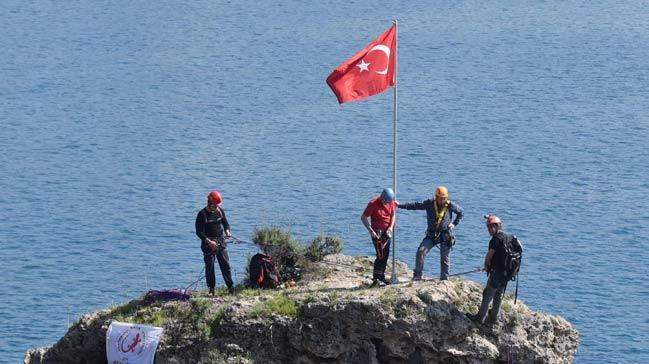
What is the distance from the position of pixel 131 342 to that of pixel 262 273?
129 inches

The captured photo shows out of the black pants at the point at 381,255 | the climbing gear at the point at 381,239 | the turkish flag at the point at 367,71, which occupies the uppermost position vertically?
the turkish flag at the point at 367,71

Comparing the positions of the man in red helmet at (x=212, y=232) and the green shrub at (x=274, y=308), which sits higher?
the man in red helmet at (x=212, y=232)

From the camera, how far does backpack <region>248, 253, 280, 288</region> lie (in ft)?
95.1

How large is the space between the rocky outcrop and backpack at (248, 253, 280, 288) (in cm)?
109

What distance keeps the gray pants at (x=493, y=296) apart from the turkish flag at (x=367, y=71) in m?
4.89

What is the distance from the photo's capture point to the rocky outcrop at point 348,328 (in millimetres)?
26938

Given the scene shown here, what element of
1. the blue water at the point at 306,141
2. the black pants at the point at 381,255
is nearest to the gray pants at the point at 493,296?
the black pants at the point at 381,255

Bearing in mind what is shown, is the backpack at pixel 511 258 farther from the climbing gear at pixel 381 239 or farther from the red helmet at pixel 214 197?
the red helmet at pixel 214 197

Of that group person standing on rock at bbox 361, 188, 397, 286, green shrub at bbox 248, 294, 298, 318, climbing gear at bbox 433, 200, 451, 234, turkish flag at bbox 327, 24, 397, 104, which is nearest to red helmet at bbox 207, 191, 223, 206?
green shrub at bbox 248, 294, 298, 318

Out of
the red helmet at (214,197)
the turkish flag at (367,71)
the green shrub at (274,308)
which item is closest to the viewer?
the green shrub at (274,308)

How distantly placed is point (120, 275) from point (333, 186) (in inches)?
457

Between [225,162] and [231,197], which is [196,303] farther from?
[225,162]

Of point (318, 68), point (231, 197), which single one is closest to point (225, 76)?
point (318, 68)

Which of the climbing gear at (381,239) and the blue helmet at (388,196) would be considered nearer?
the blue helmet at (388,196)
